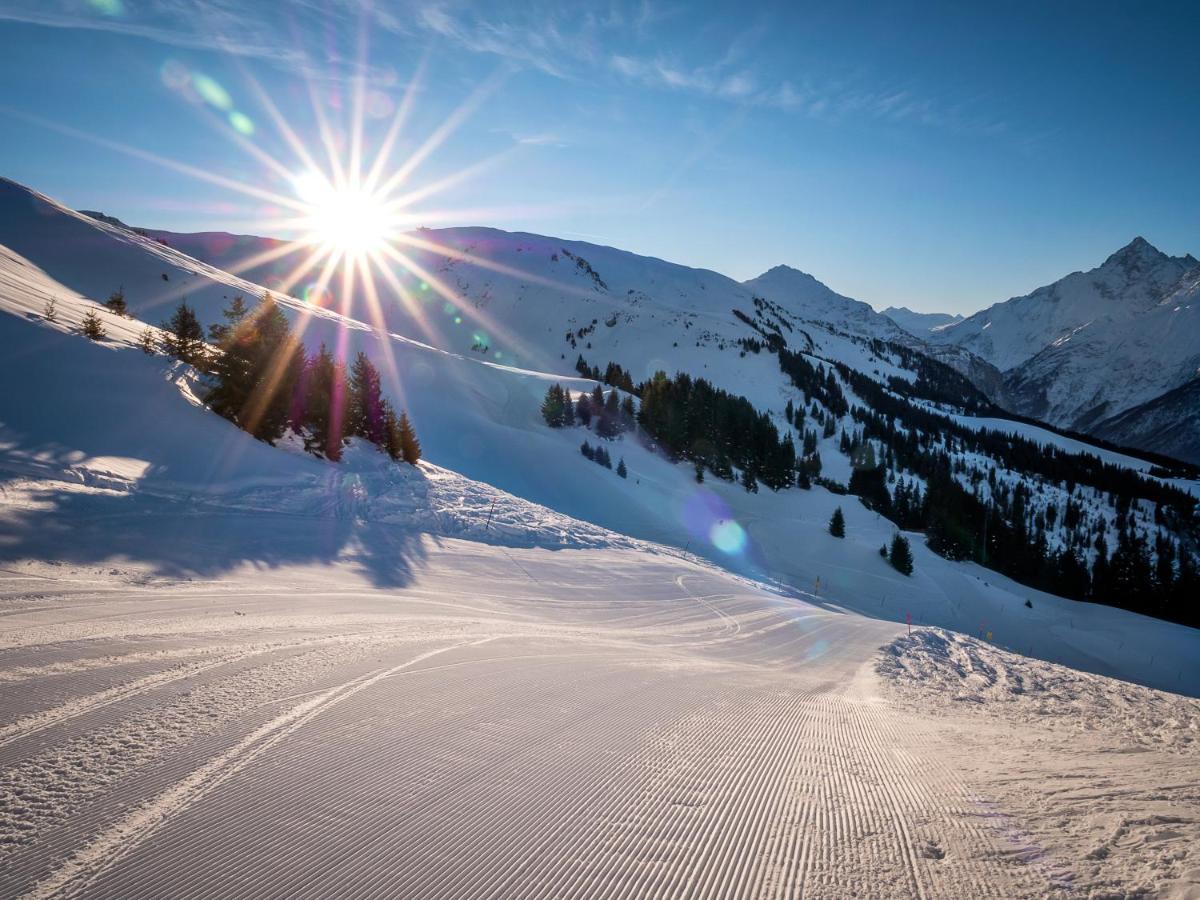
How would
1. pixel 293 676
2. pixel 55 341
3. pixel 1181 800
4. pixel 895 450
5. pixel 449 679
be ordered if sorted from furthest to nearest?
pixel 895 450 → pixel 55 341 → pixel 449 679 → pixel 293 676 → pixel 1181 800

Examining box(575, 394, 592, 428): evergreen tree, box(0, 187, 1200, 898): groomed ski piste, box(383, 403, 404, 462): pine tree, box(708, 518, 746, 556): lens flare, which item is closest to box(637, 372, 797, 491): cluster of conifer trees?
box(575, 394, 592, 428): evergreen tree

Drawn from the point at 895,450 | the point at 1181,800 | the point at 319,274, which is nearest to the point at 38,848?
the point at 1181,800

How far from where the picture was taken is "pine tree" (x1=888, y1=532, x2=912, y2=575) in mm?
43781

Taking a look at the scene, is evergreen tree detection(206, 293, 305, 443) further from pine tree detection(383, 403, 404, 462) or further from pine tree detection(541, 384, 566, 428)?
pine tree detection(541, 384, 566, 428)

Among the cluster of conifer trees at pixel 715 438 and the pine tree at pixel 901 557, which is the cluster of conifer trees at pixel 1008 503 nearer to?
the cluster of conifer trees at pixel 715 438

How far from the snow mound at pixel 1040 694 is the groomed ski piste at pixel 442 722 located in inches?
3.5

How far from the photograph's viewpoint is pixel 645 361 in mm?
129625

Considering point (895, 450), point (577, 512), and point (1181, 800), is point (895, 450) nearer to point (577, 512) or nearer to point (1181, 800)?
point (577, 512)

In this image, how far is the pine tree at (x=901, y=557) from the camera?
43781 millimetres

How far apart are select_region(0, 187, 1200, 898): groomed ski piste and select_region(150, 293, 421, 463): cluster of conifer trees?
2.19 m

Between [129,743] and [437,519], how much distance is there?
13.5 metres

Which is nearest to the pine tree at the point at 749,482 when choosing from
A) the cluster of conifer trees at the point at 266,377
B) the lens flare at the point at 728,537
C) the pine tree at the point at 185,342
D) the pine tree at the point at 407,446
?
the lens flare at the point at 728,537

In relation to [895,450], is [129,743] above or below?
below

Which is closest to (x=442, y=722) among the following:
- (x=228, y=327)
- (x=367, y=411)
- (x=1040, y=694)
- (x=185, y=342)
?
(x=1040, y=694)
